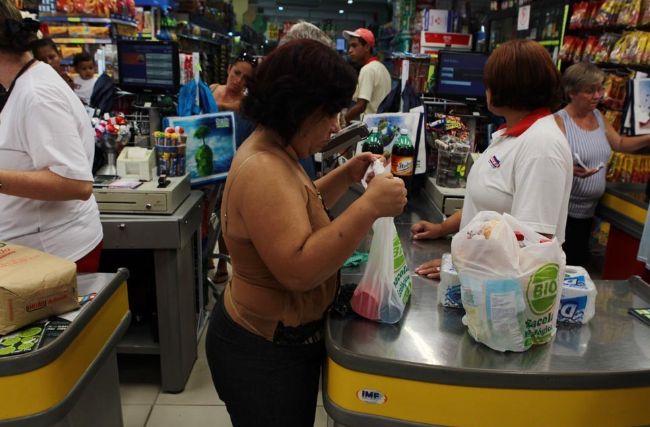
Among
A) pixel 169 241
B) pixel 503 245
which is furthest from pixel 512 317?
pixel 169 241

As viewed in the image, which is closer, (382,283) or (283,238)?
(283,238)

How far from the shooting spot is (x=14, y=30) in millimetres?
1656

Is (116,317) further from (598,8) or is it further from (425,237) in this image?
Answer: (598,8)

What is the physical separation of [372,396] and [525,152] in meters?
0.85

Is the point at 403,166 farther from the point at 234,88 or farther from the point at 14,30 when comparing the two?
the point at 234,88

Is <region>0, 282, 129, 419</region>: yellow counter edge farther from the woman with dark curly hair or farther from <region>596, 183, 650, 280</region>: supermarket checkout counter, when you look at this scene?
<region>596, 183, 650, 280</region>: supermarket checkout counter

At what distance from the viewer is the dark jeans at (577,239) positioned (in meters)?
3.57

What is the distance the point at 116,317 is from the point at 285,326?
790 mm

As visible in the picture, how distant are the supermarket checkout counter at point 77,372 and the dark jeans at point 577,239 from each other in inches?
113

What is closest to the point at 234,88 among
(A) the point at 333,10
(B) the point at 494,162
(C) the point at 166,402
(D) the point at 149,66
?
(D) the point at 149,66

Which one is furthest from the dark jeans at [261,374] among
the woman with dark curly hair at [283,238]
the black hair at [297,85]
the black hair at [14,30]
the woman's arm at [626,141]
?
the woman's arm at [626,141]

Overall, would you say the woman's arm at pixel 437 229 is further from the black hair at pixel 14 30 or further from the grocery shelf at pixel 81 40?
the grocery shelf at pixel 81 40

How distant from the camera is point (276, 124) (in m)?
1.24

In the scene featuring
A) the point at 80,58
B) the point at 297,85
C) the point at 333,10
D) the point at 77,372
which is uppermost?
the point at 333,10
